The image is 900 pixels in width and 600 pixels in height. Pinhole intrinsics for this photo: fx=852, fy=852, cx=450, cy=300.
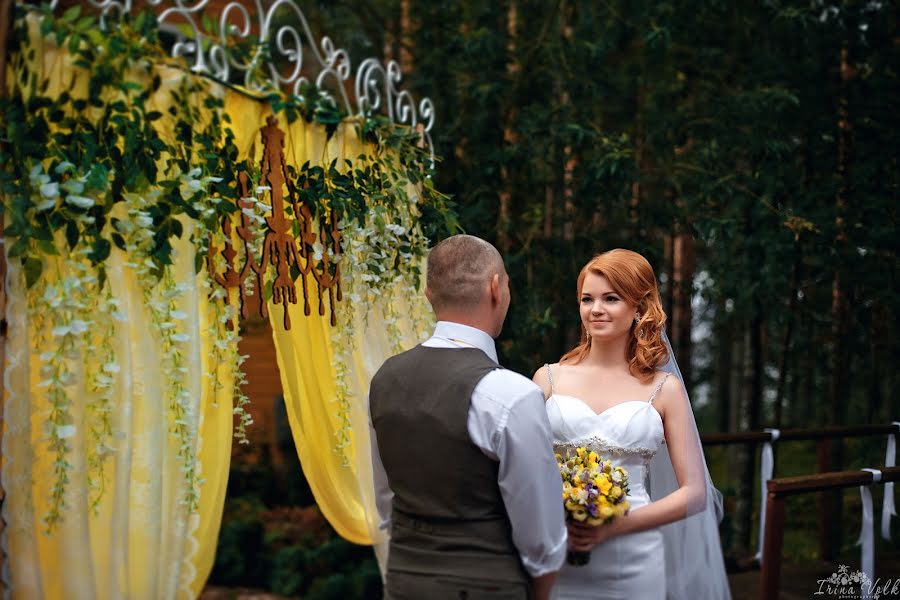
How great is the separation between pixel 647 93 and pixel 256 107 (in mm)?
4085

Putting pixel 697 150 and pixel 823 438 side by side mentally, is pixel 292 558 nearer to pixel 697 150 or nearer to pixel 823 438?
pixel 823 438

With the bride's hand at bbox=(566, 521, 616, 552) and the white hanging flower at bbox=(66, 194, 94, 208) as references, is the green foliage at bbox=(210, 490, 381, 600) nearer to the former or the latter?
the bride's hand at bbox=(566, 521, 616, 552)

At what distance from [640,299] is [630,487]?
1.82ft

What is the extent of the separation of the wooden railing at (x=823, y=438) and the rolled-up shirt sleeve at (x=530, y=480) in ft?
6.59

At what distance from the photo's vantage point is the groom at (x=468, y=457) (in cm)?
178

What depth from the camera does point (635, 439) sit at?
2.45 meters

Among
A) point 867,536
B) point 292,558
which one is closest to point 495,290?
point 867,536

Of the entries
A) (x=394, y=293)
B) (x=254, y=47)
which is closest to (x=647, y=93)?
(x=394, y=293)

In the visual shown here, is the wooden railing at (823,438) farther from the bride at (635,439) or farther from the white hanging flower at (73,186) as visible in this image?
the white hanging flower at (73,186)

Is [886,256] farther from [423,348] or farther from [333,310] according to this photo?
[423,348]

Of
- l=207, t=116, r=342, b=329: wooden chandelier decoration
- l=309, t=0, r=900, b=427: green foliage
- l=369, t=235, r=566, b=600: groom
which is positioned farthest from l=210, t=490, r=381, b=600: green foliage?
l=369, t=235, r=566, b=600: groom

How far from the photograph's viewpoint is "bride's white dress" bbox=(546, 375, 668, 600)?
2.41 m

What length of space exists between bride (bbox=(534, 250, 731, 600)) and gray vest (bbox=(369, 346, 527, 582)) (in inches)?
21.0

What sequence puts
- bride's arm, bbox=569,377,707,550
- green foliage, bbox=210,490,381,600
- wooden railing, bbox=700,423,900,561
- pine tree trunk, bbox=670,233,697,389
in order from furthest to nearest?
1. pine tree trunk, bbox=670,233,697,389
2. green foliage, bbox=210,490,381,600
3. wooden railing, bbox=700,423,900,561
4. bride's arm, bbox=569,377,707,550
